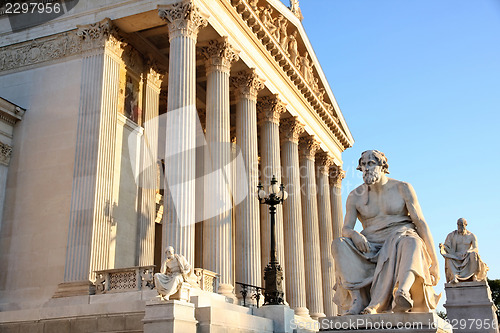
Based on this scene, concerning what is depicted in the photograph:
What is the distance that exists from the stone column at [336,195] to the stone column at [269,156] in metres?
10.5

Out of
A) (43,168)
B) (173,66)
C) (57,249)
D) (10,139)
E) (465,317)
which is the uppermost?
(173,66)

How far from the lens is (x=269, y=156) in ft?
95.6

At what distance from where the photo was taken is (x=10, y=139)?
22.8 meters

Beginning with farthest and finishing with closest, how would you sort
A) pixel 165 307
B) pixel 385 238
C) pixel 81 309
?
pixel 81 309 < pixel 165 307 < pixel 385 238

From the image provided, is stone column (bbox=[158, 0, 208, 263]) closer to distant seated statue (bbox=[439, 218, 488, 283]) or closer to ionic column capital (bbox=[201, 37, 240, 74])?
ionic column capital (bbox=[201, 37, 240, 74])

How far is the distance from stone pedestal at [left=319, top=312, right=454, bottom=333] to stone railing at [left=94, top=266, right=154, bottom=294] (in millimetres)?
11684

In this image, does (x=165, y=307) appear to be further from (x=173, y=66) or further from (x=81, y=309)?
(x=173, y=66)

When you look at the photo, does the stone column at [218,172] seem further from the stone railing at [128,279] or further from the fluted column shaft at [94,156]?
the fluted column shaft at [94,156]

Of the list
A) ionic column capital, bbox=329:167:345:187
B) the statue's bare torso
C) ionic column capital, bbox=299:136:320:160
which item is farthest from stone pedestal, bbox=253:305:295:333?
ionic column capital, bbox=329:167:345:187

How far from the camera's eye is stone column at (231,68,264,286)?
24.2 m

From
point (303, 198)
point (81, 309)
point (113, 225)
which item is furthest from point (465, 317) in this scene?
point (303, 198)

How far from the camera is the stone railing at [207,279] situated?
744 inches

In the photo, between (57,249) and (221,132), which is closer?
(57,249)

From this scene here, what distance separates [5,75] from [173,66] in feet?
26.9
